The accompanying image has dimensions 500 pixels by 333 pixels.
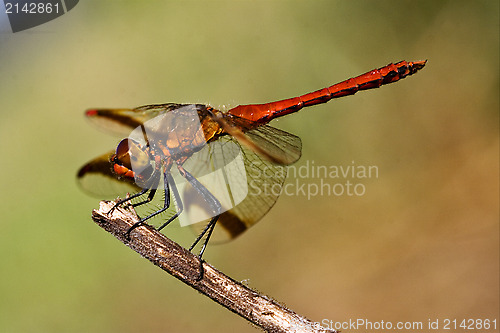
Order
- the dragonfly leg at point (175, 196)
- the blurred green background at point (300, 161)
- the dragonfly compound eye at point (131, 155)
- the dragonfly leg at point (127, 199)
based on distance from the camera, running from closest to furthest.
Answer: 1. the dragonfly leg at point (127, 199)
2. the dragonfly compound eye at point (131, 155)
3. the dragonfly leg at point (175, 196)
4. the blurred green background at point (300, 161)

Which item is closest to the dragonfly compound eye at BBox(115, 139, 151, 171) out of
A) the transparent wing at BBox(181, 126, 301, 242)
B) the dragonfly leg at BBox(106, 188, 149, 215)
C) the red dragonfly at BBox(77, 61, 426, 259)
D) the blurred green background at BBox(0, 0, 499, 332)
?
the red dragonfly at BBox(77, 61, 426, 259)

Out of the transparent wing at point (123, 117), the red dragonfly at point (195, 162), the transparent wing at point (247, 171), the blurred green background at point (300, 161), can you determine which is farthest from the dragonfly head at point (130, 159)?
the blurred green background at point (300, 161)

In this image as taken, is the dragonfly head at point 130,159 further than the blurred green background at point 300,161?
No

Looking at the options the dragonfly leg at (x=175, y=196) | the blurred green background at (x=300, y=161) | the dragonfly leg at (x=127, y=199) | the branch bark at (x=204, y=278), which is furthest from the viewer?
the blurred green background at (x=300, y=161)

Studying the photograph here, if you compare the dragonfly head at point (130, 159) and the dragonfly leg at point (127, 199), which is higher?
the dragonfly head at point (130, 159)

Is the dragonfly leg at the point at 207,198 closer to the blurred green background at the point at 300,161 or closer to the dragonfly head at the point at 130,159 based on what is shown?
the dragonfly head at the point at 130,159

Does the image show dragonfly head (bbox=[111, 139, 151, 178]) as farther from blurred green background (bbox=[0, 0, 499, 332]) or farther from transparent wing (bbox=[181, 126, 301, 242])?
blurred green background (bbox=[0, 0, 499, 332])
